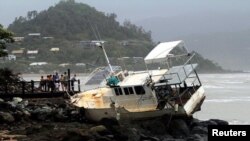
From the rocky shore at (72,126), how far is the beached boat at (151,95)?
0.49m

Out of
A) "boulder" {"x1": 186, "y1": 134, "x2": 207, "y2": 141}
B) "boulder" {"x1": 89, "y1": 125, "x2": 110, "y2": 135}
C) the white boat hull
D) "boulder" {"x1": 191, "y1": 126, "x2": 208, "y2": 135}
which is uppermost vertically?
the white boat hull

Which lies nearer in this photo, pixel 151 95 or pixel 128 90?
pixel 151 95

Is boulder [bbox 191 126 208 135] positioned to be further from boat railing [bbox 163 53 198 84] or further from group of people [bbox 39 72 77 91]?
group of people [bbox 39 72 77 91]

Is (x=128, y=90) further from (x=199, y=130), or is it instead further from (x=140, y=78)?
(x=199, y=130)

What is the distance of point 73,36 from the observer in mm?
158000

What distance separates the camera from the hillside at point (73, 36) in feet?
416

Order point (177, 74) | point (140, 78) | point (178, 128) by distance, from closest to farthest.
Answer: point (178, 128) < point (177, 74) < point (140, 78)

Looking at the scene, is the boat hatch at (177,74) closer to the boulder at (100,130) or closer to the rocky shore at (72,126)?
the rocky shore at (72,126)

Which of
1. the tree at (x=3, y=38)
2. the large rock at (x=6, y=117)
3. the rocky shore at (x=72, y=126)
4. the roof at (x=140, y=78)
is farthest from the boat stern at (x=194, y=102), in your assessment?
the tree at (x=3, y=38)

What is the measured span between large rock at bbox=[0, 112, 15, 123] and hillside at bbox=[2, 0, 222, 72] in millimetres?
86149

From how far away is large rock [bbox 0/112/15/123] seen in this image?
23.1 metres

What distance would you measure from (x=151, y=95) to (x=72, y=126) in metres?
4.06
